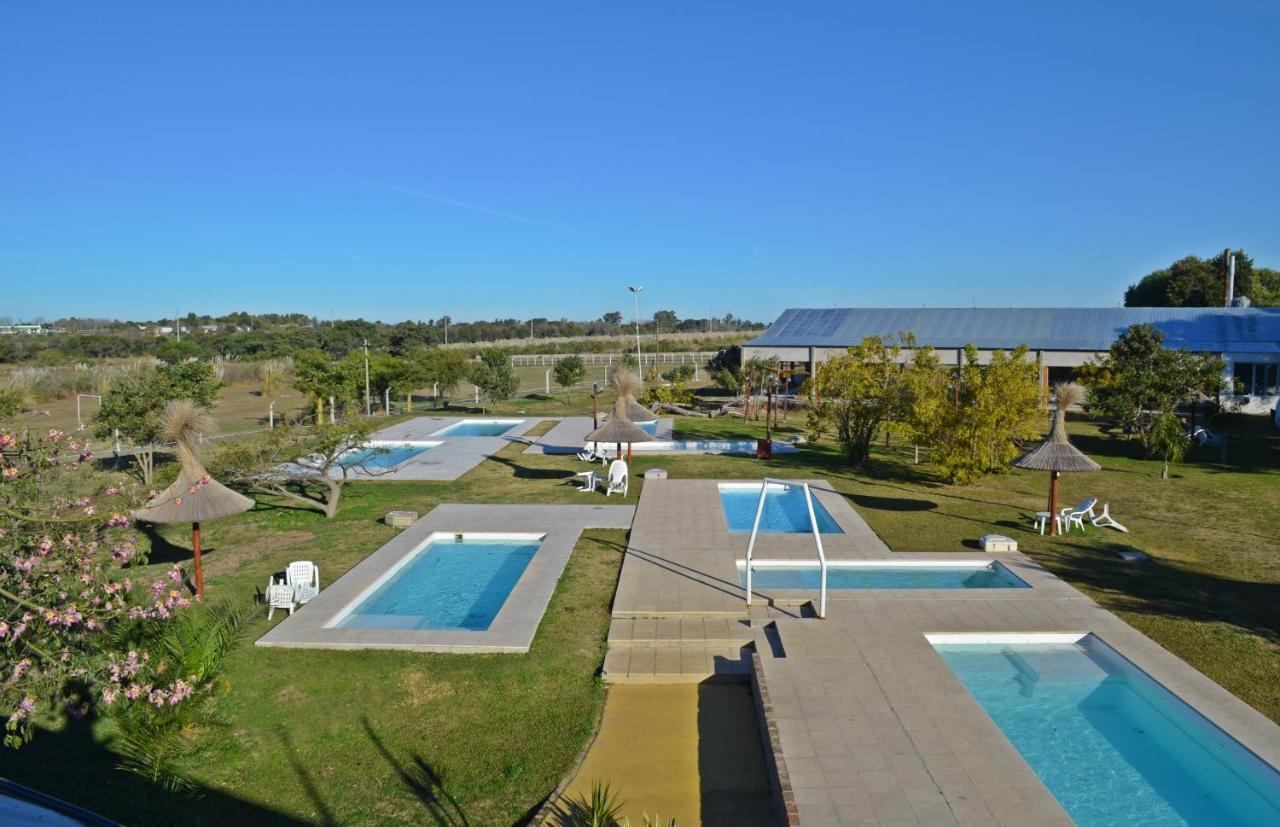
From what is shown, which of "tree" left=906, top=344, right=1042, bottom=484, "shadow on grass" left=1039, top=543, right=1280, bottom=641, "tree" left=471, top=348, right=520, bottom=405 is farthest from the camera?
"tree" left=471, top=348, right=520, bottom=405

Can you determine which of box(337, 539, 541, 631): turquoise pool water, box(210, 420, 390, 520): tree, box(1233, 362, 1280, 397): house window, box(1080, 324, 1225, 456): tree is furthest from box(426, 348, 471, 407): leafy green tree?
box(1233, 362, 1280, 397): house window

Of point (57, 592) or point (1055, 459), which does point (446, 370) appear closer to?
point (1055, 459)

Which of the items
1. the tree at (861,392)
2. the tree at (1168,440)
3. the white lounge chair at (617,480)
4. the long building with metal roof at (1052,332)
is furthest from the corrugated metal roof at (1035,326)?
the white lounge chair at (617,480)

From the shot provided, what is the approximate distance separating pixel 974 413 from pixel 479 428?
55.9 feet

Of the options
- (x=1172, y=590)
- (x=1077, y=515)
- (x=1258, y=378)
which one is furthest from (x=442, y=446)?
(x=1258, y=378)

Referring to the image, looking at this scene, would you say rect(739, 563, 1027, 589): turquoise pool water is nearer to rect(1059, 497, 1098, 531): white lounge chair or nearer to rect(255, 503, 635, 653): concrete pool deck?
rect(1059, 497, 1098, 531): white lounge chair

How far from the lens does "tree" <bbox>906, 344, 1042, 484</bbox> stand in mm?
16984

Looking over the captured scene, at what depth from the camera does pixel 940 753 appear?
669 cm

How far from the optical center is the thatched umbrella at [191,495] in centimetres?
1040

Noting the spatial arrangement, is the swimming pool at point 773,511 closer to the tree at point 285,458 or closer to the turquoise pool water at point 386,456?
the tree at point 285,458

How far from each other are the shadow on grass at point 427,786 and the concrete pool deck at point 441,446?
Result: 11988mm

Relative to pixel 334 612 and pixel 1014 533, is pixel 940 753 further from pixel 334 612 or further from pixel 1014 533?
pixel 1014 533

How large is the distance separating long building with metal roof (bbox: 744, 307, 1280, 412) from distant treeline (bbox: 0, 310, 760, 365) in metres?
19.1

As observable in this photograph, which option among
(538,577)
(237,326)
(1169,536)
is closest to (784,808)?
(538,577)
